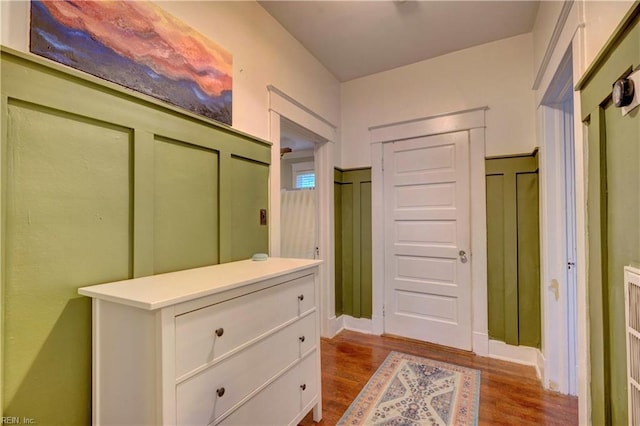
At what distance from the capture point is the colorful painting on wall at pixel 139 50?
109 cm

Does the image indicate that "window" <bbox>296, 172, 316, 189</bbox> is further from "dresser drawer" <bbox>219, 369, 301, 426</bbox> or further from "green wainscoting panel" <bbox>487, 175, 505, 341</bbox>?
"dresser drawer" <bbox>219, 369, 301, 426</bbox>

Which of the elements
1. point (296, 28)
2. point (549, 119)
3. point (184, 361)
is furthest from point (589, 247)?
point (296, 28)

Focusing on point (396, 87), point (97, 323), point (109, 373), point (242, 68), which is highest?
point (396, 87)

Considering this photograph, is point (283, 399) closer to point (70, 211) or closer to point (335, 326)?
point (70, 211)

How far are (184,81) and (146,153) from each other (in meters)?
0.49

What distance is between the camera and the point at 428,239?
9.32ft

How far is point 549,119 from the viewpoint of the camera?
2.13 m

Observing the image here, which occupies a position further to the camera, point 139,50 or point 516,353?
point 516,353

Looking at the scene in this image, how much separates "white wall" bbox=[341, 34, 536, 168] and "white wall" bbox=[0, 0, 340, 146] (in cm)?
61

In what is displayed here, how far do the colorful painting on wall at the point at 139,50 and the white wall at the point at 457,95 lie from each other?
173cm

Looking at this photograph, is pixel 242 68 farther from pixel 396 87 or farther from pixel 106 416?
pixel 106 416

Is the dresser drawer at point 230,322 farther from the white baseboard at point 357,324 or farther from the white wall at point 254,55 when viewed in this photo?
the white baseboard at point 357,324

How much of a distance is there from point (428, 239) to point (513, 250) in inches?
27.6

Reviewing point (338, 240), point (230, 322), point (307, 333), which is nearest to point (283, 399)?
point (307, 333)
